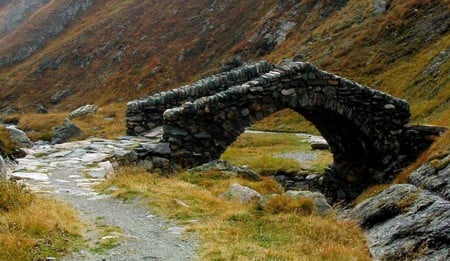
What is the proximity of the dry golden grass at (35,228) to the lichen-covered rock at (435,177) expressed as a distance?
26.7 feet

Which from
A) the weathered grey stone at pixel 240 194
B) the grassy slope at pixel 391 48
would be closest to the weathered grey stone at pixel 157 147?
the weathered grey stone at pixel 240 194

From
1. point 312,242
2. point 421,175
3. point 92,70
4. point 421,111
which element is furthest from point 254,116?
point 92,70

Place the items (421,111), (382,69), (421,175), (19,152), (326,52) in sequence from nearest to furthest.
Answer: (421,175)
(19,152)
(421,111)
(382,69)
(326,52)

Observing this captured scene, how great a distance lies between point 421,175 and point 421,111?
64.7ft

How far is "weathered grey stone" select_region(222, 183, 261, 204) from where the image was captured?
12.8m

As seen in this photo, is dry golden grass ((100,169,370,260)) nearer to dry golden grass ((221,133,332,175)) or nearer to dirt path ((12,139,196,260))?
dirt path ((12,139,196,260))

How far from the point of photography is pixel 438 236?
995 cm

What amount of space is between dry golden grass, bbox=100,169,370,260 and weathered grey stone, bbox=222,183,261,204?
29 centimetres

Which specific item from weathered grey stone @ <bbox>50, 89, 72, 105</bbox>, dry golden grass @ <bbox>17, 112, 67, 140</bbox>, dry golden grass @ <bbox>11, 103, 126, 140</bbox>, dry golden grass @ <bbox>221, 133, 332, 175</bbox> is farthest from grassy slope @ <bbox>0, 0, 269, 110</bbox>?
dry golden grass @ <bbox>221, 133, 332, 175</bbox>

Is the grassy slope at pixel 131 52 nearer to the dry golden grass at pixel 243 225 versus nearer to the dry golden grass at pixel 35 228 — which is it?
the dry golden grass at pixel 243 225

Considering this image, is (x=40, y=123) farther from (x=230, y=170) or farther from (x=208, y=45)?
(x=230, y=170)

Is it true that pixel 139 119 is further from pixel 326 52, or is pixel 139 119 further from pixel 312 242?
pixel 326 52

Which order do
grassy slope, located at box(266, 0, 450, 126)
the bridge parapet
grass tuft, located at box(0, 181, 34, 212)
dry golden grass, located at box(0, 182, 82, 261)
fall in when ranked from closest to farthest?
dry golden grass, located at box(0, 182, 82, 261), grass tuft, located at box(0, 181, 34, 212), the bridge parapet, grassy slope, located at box(266, 0, 450, 126)

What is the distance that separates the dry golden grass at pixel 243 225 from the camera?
912 cm
